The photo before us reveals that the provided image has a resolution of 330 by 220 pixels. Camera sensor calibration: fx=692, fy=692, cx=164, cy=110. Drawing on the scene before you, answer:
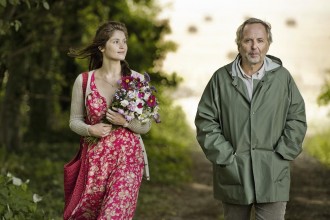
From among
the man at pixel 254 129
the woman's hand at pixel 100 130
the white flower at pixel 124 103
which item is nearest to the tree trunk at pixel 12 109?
the woman's hand at pixel 100 130

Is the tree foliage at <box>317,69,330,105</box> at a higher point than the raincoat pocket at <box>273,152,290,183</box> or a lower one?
higher

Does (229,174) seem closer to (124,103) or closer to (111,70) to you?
(124,103)

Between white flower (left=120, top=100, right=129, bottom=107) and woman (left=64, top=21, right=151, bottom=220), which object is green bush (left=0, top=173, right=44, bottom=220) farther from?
white flower (left=120, top=100, right=129, bottom=107)

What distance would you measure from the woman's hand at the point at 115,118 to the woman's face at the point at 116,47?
0.45 metres

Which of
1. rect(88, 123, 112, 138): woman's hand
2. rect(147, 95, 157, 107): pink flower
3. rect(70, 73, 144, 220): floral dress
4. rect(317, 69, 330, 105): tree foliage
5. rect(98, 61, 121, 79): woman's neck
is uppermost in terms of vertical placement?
rect(317, 69, 330, 105): tree foliage

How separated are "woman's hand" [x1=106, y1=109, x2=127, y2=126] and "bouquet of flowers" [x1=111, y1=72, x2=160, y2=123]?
30 mm

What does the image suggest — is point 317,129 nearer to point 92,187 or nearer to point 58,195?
point 58,195

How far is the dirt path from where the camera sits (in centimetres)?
932

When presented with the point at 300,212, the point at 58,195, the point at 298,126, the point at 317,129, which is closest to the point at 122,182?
the point at 298,126

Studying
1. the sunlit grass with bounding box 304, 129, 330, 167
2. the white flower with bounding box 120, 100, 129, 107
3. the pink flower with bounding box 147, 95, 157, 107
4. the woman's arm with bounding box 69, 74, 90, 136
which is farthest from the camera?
the sunlit grass with bounding box 304, 129, 330, 167

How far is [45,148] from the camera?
54.7 ft

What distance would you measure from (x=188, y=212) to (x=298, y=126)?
5200 mm

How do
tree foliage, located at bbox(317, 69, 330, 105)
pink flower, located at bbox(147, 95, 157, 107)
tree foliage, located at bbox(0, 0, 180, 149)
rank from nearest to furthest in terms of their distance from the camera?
pink flower, located at bbox(147, 95, 157, 107)
tree foliage, located at bbox(0, 0, 180, 149)
tree foliage, located at bbox(317, 69, 330, 105)

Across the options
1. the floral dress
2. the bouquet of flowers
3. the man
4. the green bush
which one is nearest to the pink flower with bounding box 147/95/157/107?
the bouquet of flowers
